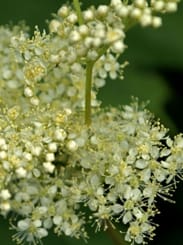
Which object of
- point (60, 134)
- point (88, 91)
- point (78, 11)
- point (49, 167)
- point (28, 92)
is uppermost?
point (78, 11)

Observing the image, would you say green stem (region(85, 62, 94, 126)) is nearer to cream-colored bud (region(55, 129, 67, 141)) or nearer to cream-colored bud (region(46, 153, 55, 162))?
cream-colored bud (region(55, 129, 67, 141))

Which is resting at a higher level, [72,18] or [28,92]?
[72,18]

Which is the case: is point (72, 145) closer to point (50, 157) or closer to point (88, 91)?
point (50, 157)

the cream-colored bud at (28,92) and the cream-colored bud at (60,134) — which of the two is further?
the cream-colored bud at (28,92)

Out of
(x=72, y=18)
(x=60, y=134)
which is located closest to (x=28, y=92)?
(x=60, y=134)

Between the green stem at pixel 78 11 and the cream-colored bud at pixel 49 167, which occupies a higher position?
the green stem at pixel 78 11

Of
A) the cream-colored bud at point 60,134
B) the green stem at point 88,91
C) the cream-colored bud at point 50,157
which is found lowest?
the cream-colored bud at point 50,157

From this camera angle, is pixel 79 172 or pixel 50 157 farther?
pixel 79 172

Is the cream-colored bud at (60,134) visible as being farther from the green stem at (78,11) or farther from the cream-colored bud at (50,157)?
the green stem at (78,11)

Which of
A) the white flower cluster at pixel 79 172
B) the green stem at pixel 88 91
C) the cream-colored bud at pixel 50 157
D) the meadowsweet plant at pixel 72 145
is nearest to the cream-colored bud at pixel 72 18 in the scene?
the meadowsweet plant at pixel 72 145
